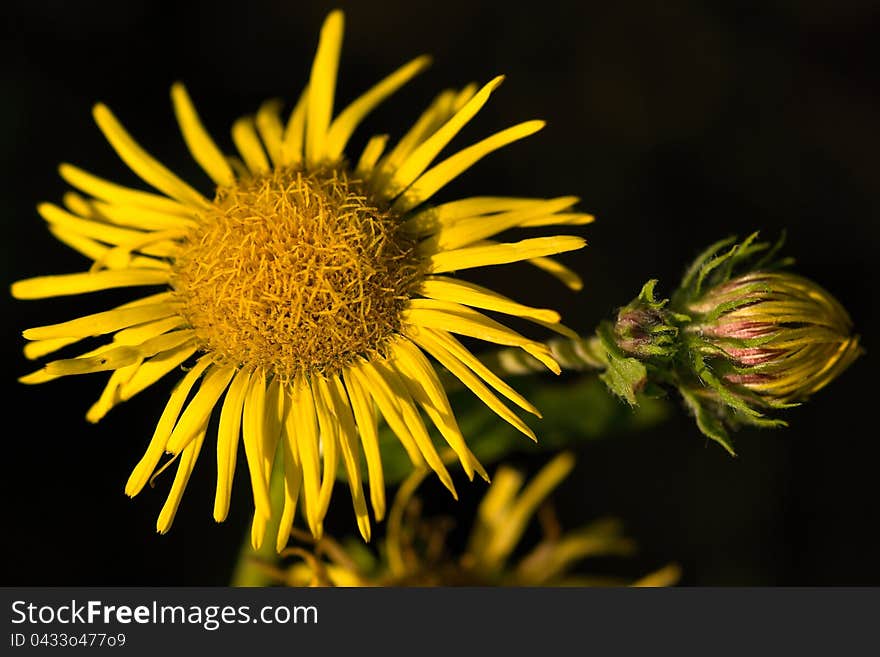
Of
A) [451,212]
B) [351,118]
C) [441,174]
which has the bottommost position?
[451,212]

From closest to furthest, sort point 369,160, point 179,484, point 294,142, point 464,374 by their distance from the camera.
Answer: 1. point 179,484
2. point 464,374
3. point 369,160
4. point 294,142

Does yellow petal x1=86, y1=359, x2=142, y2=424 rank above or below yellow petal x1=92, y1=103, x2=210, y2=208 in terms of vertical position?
below

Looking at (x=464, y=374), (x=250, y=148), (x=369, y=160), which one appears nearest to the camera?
(x=464, y=374)

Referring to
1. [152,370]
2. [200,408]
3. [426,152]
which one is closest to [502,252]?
[426,152]

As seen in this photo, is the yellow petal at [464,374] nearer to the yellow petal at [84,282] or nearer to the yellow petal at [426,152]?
the yellow petal at [426,152]

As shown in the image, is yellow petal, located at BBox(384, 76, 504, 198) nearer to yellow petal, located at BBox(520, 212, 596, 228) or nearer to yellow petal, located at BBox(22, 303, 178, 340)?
yellow petal, located at BBox(520, 212, 596, 228)

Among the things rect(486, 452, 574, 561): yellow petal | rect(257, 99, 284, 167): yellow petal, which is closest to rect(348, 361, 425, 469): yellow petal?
rect(257, 99, 284, 167): yellow petal

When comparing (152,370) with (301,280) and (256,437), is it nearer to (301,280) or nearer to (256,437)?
(256,437)
